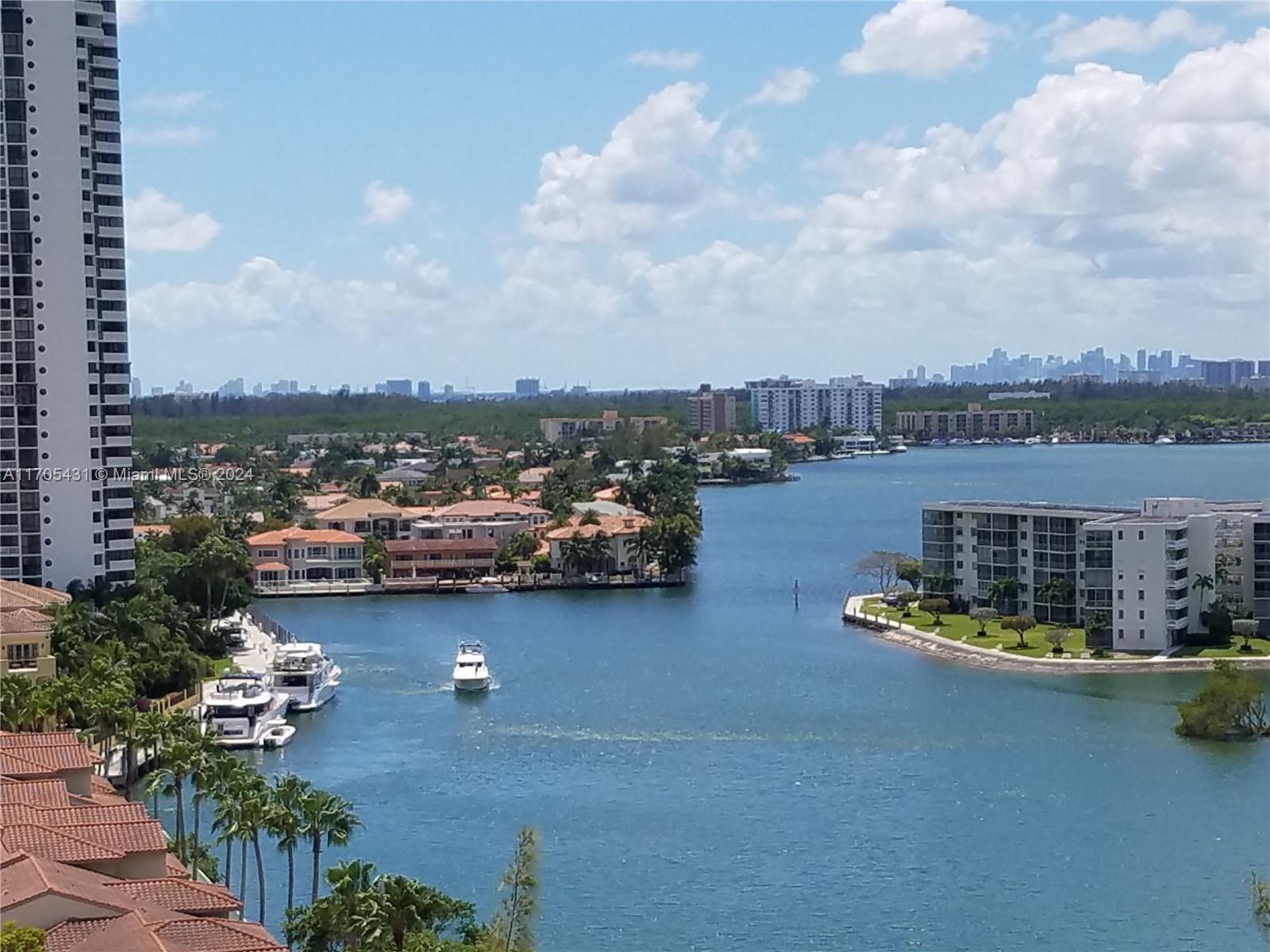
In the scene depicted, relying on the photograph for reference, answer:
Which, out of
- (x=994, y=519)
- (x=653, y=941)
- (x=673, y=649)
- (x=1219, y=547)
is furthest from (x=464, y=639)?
(x=653, y=941)

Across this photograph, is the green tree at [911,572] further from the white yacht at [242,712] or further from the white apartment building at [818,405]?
the white apartment building at [818,405]

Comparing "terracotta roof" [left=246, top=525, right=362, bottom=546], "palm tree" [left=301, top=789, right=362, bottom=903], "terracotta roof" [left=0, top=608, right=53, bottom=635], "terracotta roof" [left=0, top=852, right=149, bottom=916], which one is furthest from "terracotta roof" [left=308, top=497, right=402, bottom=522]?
"terracotta roof" [left=0, top=852, right=149, bottom=916]

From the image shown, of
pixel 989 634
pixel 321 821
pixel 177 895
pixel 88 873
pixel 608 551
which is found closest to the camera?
pixel 88 873

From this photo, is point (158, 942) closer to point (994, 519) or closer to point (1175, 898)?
point (1175, 898)

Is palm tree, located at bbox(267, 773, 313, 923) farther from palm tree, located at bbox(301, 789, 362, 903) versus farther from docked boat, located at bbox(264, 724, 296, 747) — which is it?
docked boat, located at bbox(264, 724, 296, 747)

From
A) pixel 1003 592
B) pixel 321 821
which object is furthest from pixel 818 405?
pixel 321 821

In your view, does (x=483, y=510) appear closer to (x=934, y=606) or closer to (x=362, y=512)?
(x=362, y=512)
